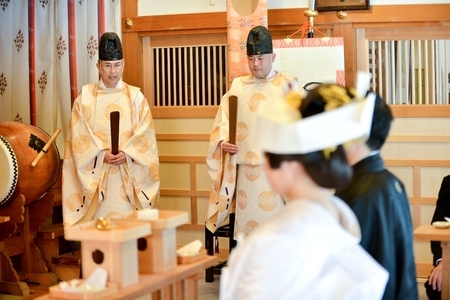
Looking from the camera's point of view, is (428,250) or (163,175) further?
(163,175)

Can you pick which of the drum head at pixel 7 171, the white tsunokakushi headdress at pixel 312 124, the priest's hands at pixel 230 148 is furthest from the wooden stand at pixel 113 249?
the drum head at pixel 7 171

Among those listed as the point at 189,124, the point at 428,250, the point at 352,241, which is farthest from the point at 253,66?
the point at 352,241

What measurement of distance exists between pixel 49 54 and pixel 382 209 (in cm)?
400

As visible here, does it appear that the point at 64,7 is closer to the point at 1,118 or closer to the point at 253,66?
the point at 1,118

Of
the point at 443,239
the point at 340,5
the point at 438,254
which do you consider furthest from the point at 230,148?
the point at 443,239

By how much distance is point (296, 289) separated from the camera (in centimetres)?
171

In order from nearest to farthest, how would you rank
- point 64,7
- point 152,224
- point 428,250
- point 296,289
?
point 296,289, point 152,224, point 428,250, point 64,7

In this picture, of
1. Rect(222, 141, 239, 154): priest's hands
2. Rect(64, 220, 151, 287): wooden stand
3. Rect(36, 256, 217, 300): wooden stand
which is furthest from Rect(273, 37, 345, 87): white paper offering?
Rect(64, 220, 151, 287): wooden stand

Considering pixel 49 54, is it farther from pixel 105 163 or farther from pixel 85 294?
pixel 85 294

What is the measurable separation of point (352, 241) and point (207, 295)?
3.18 m

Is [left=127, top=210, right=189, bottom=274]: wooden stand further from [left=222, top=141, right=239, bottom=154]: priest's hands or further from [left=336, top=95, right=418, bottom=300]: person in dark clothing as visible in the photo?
[left=222, top=141, right=239, bottom=154]: priest's hands

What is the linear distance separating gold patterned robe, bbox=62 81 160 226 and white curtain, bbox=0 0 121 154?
0.73 m

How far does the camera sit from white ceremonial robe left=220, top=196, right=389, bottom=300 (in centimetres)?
170

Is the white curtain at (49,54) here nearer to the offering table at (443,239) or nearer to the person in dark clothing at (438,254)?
the person in dark clothing at (438,254)
